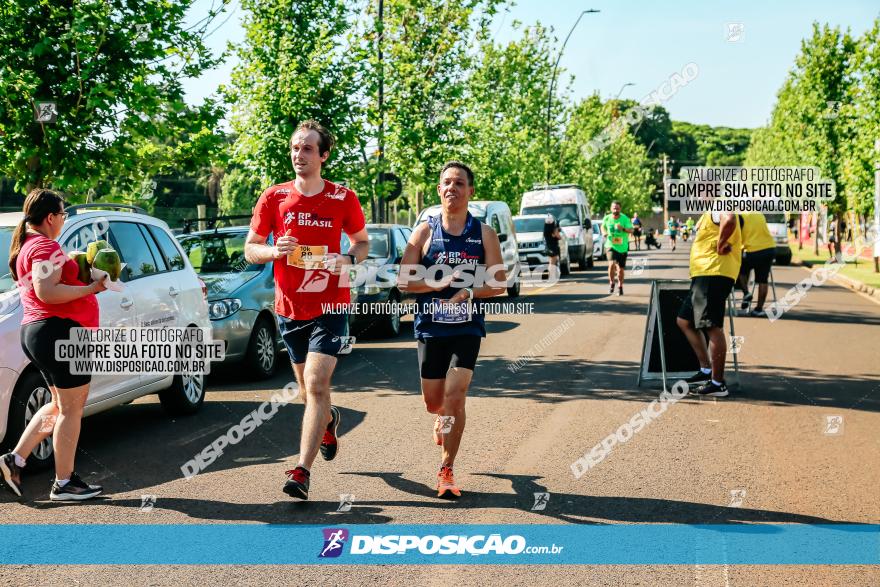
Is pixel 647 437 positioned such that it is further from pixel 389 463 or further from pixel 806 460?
pixel 389 463

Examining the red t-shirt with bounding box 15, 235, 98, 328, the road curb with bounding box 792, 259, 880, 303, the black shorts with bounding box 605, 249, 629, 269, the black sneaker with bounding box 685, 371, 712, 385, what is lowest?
the road curb with bounding box 792, 259, 880, 303

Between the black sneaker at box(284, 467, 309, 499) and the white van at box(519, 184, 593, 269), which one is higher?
the white van at box(519, 184, 593, 269)

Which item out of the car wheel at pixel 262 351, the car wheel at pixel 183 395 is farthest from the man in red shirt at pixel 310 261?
the car wheel at pixel 262 351

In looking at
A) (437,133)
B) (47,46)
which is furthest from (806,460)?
(437,133)

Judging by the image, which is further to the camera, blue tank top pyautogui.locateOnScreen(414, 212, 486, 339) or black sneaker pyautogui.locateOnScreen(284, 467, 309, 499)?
blue tank top pyautogui.locateOnScreen(414, 212, 486, 339)

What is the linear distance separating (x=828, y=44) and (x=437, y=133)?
76.7 ft

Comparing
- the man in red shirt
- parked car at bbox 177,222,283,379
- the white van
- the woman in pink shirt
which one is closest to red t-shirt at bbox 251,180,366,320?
the man in red shirt

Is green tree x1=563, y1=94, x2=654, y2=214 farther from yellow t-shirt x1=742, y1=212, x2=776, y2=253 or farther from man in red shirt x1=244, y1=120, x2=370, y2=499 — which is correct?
man in red shirt x1=244, y1=120, x2=370, y2=499

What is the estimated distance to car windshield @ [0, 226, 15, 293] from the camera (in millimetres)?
6805

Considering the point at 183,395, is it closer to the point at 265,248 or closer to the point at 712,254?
the point at 265,248

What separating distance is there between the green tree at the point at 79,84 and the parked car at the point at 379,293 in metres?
3.57

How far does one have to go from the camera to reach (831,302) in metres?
21.3

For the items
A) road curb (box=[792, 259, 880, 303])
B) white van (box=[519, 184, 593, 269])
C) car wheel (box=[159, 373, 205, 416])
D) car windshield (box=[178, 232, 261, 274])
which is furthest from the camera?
white van (box=[519, 184, 593, 269])

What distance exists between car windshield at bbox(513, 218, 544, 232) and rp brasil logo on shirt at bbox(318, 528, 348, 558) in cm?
2571
